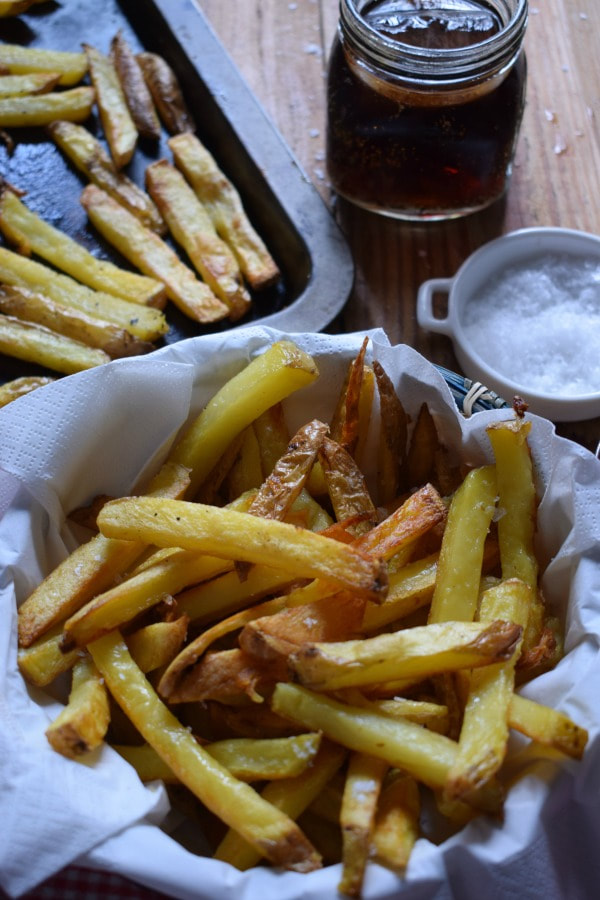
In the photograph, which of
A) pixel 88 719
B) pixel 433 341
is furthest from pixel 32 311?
pixel 88 719

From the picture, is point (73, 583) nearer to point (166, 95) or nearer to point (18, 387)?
point (18, 387)

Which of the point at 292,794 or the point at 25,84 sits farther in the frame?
the point at 25,84

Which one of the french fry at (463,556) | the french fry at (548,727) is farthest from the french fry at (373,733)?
the french fry at (463,556)

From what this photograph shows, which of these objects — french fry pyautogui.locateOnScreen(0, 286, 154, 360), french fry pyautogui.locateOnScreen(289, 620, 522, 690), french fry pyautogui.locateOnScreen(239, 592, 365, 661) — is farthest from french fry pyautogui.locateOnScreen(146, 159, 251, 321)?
french fry pyautogui.locateOnScreen(289, 620, 522, 690)

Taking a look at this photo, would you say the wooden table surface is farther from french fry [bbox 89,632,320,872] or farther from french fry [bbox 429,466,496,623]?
french fry [bbox 89,632,320,872]

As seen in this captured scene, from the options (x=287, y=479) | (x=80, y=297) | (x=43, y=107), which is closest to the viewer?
(x=287, y=479)

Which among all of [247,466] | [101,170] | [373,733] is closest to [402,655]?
[373,733]
